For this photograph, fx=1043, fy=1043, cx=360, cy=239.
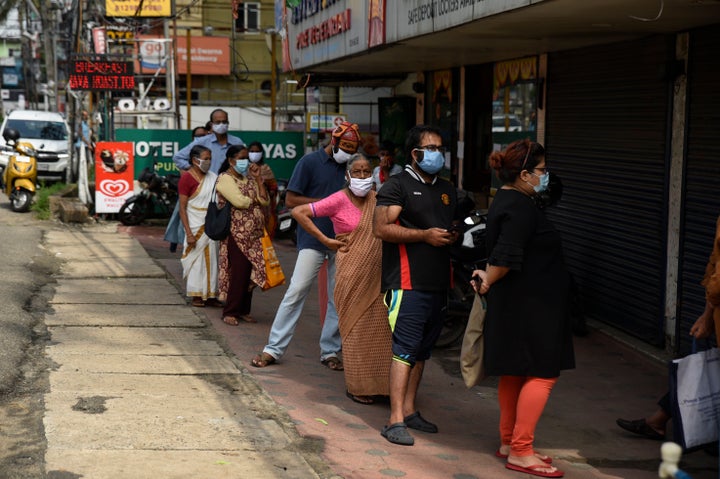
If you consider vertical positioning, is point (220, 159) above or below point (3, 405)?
above

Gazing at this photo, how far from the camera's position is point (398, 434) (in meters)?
5.88

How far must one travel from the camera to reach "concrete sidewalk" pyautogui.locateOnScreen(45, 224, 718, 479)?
17.6 ft

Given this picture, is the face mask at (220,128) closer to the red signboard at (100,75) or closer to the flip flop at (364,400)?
the flip flop at (364,400)

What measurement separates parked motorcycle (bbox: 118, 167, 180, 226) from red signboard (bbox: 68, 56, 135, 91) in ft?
7.55

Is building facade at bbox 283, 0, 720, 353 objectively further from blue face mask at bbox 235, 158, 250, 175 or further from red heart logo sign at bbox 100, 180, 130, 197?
red heart logo sign at bbox 100, 180, 130, 197

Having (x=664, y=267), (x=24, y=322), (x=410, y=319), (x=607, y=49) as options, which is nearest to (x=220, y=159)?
(x=24, y=322)

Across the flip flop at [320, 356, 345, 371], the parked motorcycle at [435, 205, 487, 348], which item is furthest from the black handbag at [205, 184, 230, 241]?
the parked motorcycle at [435, 205, 487, 348]

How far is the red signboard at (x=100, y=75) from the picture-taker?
18844 millimetres

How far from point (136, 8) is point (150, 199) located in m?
8.31

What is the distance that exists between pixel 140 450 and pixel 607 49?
6.01 m

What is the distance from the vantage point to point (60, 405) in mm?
6098

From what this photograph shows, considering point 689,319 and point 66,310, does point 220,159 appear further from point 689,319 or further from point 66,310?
point 689,319

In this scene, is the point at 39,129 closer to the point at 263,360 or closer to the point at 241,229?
the point at 241,229

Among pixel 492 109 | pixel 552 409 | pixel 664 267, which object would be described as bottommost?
A: pixel 552 409
